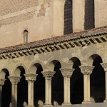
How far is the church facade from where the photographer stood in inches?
1060

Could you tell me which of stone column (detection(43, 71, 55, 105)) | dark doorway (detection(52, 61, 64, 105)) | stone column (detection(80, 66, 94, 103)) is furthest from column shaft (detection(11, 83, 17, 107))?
stone column (detection(80, 66, 94, 103))

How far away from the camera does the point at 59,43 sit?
28.1 m

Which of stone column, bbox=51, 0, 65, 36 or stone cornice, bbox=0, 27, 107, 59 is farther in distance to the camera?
stone column, bbox=51, 0, 65, 36

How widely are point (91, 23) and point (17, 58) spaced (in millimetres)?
4669

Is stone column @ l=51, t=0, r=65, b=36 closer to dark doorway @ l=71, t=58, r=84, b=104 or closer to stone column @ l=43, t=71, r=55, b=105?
dark doorway @ l=71, t=58, r=84, b=104

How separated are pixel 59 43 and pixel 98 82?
3.20 metres

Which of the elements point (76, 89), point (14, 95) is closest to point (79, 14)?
point (76, 89)

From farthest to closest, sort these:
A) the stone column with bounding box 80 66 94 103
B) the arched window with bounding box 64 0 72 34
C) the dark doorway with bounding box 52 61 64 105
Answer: the arched window with bounding box 64 0 72 34 < the dark doorway with bounding box 52 61 64 105 < the stone column with bounding box 80 66 94 103

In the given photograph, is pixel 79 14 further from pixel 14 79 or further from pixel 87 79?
pixel 87 79

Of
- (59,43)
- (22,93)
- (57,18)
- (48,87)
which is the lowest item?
(48,87)

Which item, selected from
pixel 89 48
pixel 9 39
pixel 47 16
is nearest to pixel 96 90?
pixel 89 48

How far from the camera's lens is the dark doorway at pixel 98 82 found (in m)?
29.1

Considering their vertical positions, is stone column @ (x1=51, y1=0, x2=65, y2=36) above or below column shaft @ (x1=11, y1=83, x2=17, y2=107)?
above

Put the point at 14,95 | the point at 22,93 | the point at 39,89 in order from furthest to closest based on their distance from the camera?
the point at 22,93
the point at 39,89
the point at 14,95
